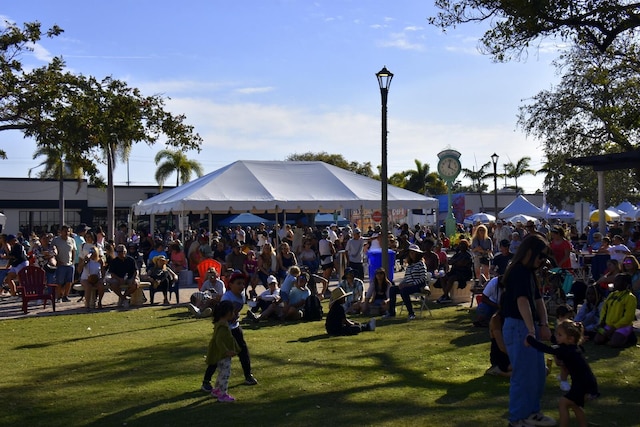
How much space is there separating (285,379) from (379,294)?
6260 mm

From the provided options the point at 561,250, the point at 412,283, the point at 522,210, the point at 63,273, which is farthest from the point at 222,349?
the point at 522,210

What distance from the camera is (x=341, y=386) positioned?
8242mm

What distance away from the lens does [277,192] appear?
23484 millimetres

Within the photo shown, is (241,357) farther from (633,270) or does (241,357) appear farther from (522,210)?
(522,210)

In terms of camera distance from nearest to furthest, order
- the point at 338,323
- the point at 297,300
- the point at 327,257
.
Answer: the point at 338,323, the point at 297,300, the point at 327,257

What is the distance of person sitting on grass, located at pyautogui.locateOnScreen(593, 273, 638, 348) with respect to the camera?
33.8 ft

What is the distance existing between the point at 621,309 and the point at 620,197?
44891mm

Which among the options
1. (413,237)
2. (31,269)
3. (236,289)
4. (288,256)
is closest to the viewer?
(236,289)

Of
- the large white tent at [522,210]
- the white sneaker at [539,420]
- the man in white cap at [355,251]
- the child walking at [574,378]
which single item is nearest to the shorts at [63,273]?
the man in white cap at [355,251]

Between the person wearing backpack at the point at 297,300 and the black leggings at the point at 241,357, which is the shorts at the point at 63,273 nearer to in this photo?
the person wearing backpack at the point at 297,300

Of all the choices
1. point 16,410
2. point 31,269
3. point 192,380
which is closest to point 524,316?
point 192,380

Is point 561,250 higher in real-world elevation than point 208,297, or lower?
higher

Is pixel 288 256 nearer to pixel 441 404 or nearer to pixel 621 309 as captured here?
pixel 621 309

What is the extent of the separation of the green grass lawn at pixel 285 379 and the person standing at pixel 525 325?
1.88 feet
